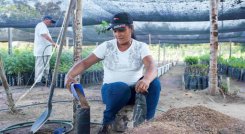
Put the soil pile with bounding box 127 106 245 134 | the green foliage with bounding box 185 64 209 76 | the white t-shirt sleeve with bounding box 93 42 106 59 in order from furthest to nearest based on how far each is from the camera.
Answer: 1. the green foliage with bounding box 185 64 209 76
2. the white t-shirt sleeve with bounding box 93 42 106 59
3. the soil pile with bounding box 127 106 245 134

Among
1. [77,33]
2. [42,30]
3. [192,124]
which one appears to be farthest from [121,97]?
[42,30]

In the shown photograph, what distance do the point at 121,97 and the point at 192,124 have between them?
1.14 m

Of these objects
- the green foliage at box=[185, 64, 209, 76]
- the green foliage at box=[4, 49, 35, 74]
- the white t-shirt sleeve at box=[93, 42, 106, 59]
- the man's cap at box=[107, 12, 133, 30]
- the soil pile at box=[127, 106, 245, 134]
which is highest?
the man's cap at box=[107, 12, 133, 30]

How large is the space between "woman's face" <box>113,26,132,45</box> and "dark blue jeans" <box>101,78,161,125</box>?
1.38 ft

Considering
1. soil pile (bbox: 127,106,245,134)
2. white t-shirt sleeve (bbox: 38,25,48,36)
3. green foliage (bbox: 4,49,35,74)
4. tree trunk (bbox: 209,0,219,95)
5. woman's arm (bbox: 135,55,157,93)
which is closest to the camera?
soil pile (bbox: 127,106,245,134)

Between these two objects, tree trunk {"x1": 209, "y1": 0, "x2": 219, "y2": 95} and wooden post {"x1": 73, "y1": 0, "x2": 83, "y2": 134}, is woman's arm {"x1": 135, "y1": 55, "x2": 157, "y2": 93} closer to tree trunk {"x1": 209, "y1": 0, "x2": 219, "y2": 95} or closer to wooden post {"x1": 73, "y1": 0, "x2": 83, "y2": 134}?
wooden post {"x1": 73, "y1": 0, "x2": 83, "y2": 134}

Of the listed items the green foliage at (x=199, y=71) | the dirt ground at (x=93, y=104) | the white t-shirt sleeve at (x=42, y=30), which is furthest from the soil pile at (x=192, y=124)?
the green foliage at (x=199, y=71)

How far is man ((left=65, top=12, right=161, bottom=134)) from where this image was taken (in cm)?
283

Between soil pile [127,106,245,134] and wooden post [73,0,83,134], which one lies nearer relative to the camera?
soil pile [127,106,245,134]

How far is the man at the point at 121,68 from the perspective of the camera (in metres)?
2.83

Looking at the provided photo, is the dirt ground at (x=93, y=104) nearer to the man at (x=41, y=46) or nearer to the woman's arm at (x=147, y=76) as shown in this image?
the man at (x=41, y=46)

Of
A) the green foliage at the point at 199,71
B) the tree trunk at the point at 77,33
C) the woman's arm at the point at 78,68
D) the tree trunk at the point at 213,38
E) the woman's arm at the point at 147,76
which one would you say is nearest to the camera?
the woman's arm at the point at 147,76

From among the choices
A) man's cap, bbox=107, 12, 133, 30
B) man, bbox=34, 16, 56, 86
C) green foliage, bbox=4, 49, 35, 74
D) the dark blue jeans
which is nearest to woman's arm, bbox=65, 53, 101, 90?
the dark blue jeans

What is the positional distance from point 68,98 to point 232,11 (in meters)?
5.10
